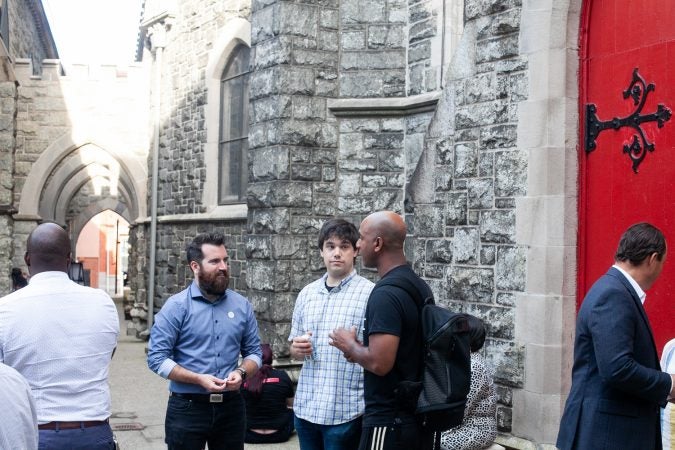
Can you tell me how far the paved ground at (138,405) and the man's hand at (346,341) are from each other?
407 cm

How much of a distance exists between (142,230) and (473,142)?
1242 cm

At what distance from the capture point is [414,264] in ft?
24.2

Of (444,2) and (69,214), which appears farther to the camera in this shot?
(69,214)

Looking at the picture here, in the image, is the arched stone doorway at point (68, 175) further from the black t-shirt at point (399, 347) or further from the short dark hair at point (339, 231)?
the black t-shirt at point (399, 347)

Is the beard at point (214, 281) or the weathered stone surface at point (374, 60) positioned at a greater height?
the weathered stone surface at point (374, 60)

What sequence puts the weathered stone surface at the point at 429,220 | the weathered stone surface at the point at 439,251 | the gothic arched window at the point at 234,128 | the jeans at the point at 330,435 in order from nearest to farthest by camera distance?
the jeans at the point at 330,435 → the weathered stone surface at the point at 439,251 → the weathered stone surface at the point at 429,220 → the gothic arched window at the point at 234,128

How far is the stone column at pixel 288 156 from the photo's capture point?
929 cm

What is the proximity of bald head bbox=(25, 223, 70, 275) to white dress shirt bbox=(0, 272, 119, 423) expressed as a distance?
1.5 inches

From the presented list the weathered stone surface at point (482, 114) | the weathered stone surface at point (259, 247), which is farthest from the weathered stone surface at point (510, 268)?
the weathered stone surface at point (259, 247)

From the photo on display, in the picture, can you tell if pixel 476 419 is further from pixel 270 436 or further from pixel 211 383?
pixel 270 436

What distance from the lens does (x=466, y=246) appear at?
6.54 m

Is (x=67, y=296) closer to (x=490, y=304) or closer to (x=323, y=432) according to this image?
(x=323, y=432)

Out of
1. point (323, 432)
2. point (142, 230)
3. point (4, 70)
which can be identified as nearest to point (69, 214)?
point (142, 230)

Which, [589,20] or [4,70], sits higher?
[4,70]
